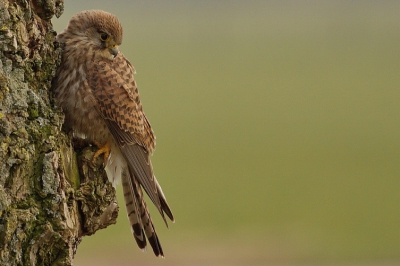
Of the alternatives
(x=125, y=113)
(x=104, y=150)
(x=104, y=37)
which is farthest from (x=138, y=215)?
(x=104, y=37)

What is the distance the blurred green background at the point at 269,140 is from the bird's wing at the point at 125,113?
7.70 metres

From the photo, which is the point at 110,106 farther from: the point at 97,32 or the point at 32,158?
the point at 32,158

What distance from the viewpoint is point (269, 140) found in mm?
27328

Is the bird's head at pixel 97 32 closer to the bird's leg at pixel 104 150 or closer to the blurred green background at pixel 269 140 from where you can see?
the bird's leg at pixel 104 150

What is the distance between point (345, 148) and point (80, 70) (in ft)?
71.6

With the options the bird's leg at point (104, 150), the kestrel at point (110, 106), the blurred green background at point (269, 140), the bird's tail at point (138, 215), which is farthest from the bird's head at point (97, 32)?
the blurred green background at point (269, 140)

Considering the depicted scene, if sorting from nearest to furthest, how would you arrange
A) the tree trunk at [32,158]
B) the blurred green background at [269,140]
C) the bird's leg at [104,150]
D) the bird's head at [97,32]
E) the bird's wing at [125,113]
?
the tree trunk at [32,158] → the bird's leg at [104,150] → the bird's wing at [125,113] → the bird's head at [97,32] → the blurred green background at [269,140]

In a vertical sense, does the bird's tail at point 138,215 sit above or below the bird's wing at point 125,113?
below

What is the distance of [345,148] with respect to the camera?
85.0ft

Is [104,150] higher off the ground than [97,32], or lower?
lower

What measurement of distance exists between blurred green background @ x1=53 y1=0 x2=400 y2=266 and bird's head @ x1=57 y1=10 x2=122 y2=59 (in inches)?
314

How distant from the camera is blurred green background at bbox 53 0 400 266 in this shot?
48.7 feet

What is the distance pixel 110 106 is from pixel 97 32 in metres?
0.56

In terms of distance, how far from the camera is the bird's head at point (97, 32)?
16.6ft
